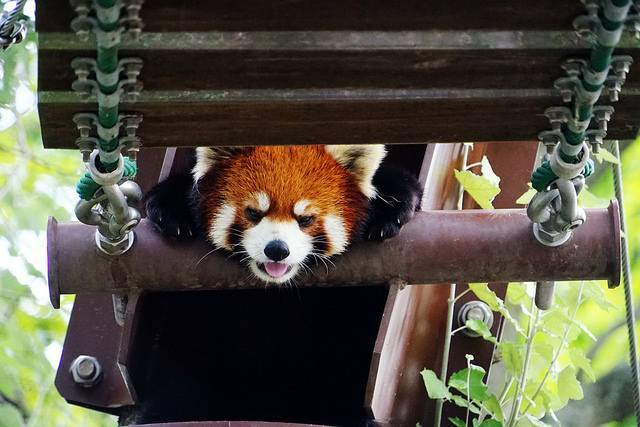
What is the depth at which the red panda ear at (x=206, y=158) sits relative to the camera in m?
3.67

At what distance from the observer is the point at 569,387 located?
3.41m

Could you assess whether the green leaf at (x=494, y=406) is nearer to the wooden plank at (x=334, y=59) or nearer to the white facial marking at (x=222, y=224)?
the white facial marking at (x=222, y=224)

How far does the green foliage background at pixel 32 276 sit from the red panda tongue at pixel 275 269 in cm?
117

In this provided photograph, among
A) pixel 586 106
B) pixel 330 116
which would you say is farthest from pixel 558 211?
pixel 330 116

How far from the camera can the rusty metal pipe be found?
2.95m

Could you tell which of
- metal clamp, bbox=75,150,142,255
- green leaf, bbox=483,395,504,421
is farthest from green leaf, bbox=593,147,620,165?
metal clamp, bbox=75,150,142,255

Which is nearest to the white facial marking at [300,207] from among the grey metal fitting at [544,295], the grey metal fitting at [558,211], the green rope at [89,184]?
the grey metal fitting at [544,295]

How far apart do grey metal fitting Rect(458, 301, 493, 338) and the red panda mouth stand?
60 centimetres

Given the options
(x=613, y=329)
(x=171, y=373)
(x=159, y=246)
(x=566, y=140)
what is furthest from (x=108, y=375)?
(x=613, y=329)

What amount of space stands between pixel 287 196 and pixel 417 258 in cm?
76

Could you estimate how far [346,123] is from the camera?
2.49 metres

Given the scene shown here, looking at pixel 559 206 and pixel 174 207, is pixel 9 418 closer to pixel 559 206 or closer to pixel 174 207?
pixel 174 207

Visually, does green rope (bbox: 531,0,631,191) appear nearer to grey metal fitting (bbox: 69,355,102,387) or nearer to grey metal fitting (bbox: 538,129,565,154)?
grey metal fitting (bbox: 538,129,565,154)

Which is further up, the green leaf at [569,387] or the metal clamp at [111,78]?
the green leaf at [569,387]
